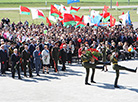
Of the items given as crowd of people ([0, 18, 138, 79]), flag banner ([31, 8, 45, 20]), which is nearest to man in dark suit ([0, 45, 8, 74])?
crowd of people ([0, 18, 138, 79])

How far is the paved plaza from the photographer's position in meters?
14.4

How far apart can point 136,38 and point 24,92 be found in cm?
1554

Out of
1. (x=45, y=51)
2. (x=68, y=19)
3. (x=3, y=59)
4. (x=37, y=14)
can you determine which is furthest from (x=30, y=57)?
Answer: (x=37, y=14)

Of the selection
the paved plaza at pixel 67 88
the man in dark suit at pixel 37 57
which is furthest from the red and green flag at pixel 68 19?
the man in dark suit at pixel 37 57

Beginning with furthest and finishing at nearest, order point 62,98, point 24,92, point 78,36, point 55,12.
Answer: point 55,12, point 78,36, point 24,92, point 62,98

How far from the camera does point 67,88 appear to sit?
16141mm

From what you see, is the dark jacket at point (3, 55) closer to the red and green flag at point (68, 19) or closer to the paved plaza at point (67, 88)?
the paved plaza at point (67, 88)

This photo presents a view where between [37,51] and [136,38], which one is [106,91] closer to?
[37,51]

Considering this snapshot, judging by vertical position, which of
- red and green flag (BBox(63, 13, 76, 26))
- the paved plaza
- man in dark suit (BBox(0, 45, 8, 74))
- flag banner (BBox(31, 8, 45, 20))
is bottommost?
the paved plaza

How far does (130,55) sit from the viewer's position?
25203 mm

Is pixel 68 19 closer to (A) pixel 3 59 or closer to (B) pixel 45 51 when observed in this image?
(B) pixel 45 51

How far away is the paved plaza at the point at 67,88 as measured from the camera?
14.4m

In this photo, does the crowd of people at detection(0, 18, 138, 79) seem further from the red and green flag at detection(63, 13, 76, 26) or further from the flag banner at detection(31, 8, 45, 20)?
the flag banner at detection(31, 8, 45, 20)

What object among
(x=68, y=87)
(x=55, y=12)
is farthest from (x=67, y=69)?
(x=55, y=12)
